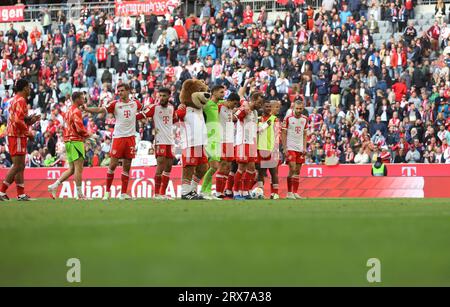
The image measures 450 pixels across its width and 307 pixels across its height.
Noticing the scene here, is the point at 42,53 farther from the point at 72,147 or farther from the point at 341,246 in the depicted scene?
the point at 341,246

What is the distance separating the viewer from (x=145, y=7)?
43.6 metres

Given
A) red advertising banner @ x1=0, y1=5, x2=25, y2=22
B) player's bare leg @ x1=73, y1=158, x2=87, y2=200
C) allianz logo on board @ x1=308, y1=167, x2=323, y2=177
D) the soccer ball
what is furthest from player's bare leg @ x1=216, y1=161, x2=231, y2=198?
red advertising banner @ x1=0, y1=5, x2=25, y2=22

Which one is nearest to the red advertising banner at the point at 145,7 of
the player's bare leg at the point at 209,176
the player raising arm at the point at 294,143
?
the player raising arm at the point at 294,143

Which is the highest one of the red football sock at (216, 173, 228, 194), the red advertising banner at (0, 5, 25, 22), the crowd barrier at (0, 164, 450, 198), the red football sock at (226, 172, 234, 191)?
A: the red advertising banner at (0, 5, 25, 22)

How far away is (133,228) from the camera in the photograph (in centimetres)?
1019

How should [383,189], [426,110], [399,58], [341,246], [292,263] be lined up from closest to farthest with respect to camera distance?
[292,263] → [341,246] → [383,189] → [426,110] → [399,58]

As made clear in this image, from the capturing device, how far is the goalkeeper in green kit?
2031cm

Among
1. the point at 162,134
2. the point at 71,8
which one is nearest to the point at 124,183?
the point at 162,134

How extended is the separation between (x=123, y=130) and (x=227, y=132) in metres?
2.11

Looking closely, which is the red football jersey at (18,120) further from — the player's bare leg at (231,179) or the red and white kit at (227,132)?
the player's bare leg at (231,179)

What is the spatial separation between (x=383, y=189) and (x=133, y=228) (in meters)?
18.6

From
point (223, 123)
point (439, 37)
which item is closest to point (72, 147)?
point (223, 123)

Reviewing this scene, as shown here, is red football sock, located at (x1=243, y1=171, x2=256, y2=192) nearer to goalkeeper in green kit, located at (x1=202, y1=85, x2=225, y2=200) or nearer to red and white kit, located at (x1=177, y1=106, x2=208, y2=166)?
goalkeeper in green kit, located at (x1=202, y1=85, x2=225, y2=200)

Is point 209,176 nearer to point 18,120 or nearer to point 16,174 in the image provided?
point 16,174
